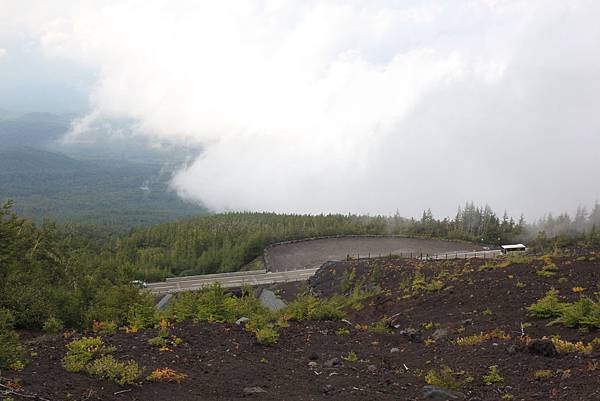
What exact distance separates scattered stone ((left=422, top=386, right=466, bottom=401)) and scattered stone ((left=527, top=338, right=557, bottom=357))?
8.79 feet

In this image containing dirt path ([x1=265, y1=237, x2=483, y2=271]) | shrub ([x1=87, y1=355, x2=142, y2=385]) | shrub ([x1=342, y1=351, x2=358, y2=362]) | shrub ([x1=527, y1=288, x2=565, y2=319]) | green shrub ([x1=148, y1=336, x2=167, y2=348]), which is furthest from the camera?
dirt path ([x1=265, y1=237, x2=483, y2=271])

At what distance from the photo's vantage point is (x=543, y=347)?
36.4 ft

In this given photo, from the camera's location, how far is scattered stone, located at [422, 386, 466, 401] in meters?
9.71

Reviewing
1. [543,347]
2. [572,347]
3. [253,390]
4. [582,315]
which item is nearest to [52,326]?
[253,390]

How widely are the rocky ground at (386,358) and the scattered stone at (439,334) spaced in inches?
2.6

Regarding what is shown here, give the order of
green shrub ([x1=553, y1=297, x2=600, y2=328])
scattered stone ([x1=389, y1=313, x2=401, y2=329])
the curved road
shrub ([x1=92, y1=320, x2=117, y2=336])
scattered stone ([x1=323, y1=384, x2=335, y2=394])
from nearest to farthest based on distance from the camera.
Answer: scattered stone ([x1=323, y1=384, x2=335, y2=394])
green shrub ([x1=553, y1=297, x2=600, y2=328])
shrub ([x1=92, y1=320, x2=117, y2=336])
scattered stone ([x1=389, y1=313, x2=401, y2=329])
the curved road

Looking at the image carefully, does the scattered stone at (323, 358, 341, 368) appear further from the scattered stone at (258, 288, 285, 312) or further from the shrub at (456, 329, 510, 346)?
the scattered stone at (258, 288, 285, 312)

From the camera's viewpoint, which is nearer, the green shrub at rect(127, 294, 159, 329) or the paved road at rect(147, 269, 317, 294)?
the green shrub at rect(127, 294, 159, 329)

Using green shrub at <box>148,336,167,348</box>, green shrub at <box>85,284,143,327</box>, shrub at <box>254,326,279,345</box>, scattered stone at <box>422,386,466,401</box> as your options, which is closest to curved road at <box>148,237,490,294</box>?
green shrub at <box>85,284,143,327</box>

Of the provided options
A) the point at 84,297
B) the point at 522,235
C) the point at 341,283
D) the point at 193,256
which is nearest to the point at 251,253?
the point at 193,256

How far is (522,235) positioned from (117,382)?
7011 centimetres

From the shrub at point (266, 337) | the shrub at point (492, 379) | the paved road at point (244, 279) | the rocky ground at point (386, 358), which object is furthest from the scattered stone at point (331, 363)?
the paved road at point (244, 279)

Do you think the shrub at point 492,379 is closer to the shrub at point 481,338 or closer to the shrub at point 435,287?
the shrub at point 481,338

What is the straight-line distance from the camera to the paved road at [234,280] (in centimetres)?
4844
